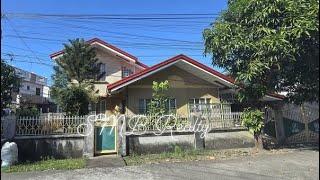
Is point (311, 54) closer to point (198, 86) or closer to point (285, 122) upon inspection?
point (285, 122)

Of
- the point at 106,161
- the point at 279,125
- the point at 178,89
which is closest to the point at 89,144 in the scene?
the point at 106,161

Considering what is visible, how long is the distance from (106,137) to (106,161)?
1582 millimetres

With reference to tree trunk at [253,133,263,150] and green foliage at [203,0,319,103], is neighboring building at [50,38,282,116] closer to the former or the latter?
tree trunk at [253,133,263,150]

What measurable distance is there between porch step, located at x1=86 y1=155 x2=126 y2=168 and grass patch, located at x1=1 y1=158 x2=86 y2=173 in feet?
0.84

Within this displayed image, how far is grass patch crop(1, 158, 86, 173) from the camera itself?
1138 centimetres

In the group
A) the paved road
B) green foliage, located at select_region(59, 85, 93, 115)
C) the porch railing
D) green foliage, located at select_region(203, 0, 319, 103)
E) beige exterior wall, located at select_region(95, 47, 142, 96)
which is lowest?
the paved road

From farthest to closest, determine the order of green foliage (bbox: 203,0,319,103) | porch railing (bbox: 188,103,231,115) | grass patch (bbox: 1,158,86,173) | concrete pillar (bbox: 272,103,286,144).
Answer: concrete pillar (bbox: 272,103,286,144), porch railing (bbox: 188,103,231,115), green foliage (bbox: 203,0,319,103), grass patch (bbox: 1,158,86,173)

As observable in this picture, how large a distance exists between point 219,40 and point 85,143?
5.79 metres

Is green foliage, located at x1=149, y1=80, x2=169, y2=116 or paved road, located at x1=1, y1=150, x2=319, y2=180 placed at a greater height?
green foliage, located at x1=149, y1=80, x2=169, y2=116

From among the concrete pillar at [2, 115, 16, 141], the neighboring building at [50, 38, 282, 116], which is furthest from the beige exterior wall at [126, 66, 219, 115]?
the concrete pillar at [2, 115, 16, 141]

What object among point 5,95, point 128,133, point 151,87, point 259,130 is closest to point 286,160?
point 259,130

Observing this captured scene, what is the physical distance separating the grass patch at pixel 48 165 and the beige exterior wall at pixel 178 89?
19.8 feet

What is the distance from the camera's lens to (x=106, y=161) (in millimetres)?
12492

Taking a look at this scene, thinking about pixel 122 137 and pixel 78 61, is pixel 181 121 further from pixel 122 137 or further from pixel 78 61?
pixel 78 61
